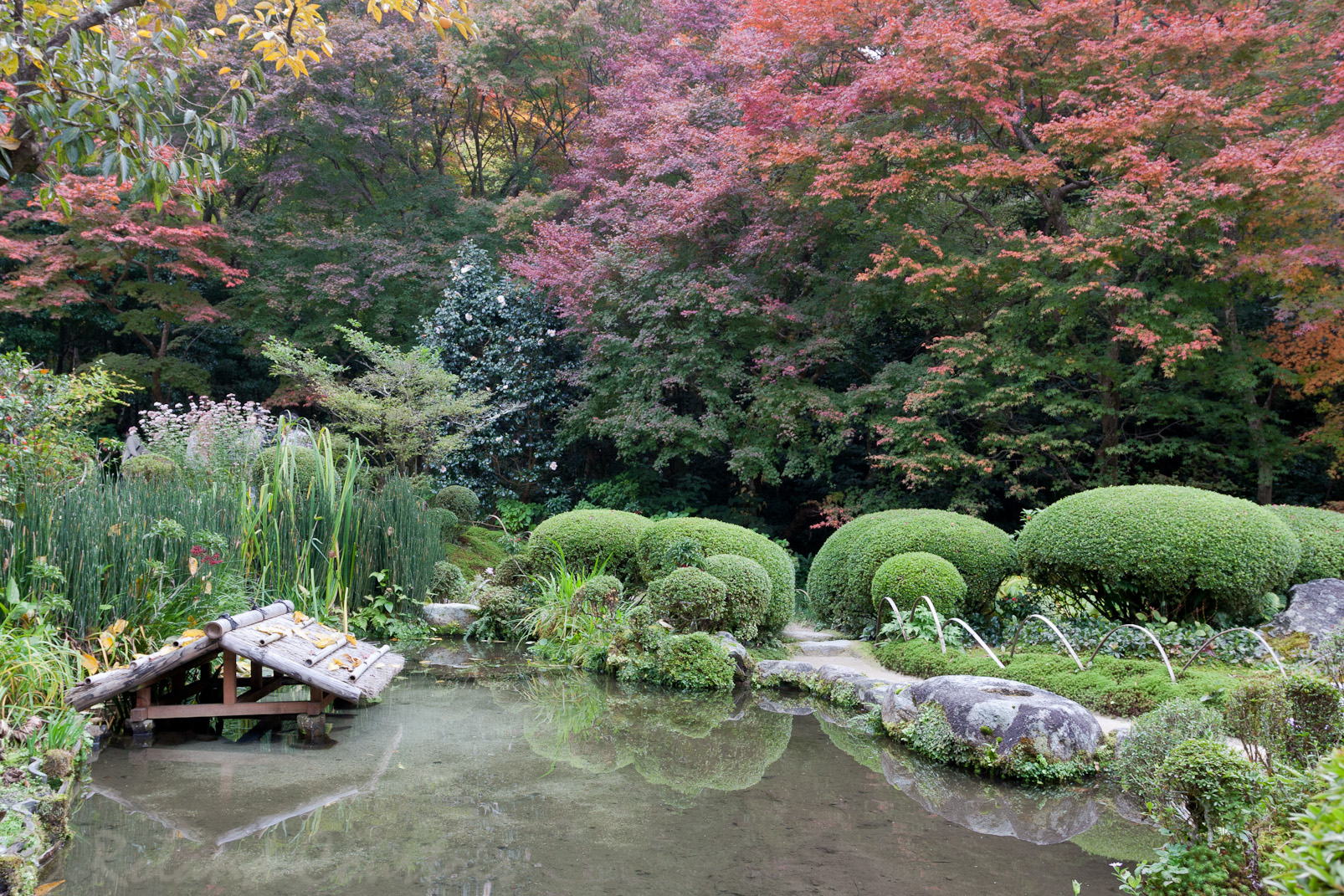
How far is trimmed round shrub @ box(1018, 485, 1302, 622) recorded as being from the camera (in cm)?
558

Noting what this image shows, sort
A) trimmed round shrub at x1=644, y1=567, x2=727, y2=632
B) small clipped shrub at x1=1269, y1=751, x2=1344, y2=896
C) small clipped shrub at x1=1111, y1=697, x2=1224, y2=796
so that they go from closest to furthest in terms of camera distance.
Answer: small clipped shrub at x1=1269, y1=751, x2=1344, y2=896 → small clipped shrub at x1=1111, y1=697, x2=1224, y2=796 → trimmed round shrub at x1=644, y1=567, x2=727, y2=632

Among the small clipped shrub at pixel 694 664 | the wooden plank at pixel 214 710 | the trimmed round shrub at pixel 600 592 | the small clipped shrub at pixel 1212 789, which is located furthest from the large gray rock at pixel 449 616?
the small clipped shrub at pixel 1212 789

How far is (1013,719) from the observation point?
4277 mm

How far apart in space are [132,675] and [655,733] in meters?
2.67

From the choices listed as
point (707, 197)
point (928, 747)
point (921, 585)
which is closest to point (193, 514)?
point (928, 747)

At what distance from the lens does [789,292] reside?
36.9ft

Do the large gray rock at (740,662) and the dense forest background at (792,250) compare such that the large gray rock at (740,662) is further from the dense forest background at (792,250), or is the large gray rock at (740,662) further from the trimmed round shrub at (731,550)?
the dense forest background at (792,250)

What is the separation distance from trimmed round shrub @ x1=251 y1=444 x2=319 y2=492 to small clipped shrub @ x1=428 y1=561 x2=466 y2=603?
146cm

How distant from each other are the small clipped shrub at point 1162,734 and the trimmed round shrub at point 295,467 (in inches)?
226

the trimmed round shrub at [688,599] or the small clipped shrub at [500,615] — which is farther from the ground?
the trimmed round shrub at [688,599]

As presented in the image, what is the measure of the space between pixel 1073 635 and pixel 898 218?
16.7 feet

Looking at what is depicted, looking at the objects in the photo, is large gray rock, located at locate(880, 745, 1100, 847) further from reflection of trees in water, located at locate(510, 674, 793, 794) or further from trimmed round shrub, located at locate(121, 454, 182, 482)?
trimmed round shrub, located at locate(121, 454, 182, 482)

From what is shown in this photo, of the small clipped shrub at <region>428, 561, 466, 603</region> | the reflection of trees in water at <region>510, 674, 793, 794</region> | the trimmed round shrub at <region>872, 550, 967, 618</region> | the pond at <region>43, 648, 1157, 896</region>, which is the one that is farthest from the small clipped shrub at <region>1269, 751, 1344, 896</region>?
the small clipped shrub at <region>428, 561, 466, 603</region>

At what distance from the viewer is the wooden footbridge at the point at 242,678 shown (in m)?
4.12
